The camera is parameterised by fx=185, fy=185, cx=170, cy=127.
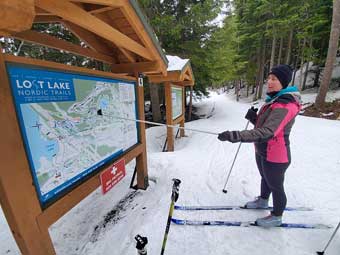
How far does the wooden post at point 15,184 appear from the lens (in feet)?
4.42

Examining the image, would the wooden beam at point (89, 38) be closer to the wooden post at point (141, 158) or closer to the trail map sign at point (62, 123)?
the trail map sign at point (62, 123)

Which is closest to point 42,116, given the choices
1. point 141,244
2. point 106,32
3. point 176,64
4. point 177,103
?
point 106,32

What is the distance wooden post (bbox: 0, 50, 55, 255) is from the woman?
186cm

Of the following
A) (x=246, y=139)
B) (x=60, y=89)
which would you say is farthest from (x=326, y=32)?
(x=60, y=89)

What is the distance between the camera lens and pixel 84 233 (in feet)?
8.99

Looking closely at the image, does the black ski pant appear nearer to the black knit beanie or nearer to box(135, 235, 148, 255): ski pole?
the black knit beanie

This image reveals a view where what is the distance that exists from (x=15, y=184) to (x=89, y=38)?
7.41 ft

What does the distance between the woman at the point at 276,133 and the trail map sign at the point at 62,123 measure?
1546 millimetres

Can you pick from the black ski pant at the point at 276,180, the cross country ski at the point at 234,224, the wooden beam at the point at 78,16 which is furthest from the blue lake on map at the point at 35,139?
the black ski pant at the point at 276,180

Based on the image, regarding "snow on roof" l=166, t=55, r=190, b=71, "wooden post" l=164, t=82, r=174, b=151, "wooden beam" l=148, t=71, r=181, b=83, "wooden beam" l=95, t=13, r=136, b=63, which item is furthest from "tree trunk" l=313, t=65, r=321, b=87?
"wooden beam" l=95, t=13, r=136, b=63

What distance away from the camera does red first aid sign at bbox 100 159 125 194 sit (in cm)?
243

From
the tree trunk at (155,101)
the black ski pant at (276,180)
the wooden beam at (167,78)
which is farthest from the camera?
the tree trunk at (155,101)

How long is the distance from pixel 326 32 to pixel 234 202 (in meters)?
17.7

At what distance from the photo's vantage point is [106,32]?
1972 mm
